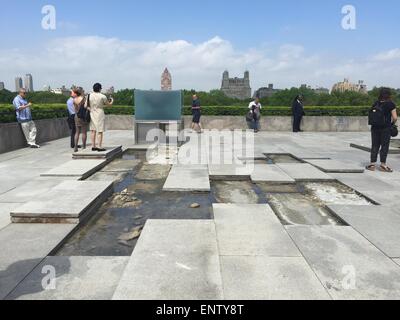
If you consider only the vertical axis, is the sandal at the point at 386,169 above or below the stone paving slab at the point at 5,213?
above

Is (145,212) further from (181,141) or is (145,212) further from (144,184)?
(181,141)

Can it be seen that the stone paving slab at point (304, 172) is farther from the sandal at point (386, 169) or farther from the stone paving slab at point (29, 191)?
the stone paving slab at point (29, 191)

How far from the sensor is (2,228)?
168 inches

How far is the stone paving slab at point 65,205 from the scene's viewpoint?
4.45m

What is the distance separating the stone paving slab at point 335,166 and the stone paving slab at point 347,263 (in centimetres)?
379

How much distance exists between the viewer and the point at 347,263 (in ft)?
11.4

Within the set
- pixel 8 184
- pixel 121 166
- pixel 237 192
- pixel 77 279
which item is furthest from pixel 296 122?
pixel 77 279

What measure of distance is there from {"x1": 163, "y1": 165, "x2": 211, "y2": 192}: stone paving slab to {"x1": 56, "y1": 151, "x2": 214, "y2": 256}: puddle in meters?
0.16

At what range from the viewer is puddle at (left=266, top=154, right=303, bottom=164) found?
9.54m

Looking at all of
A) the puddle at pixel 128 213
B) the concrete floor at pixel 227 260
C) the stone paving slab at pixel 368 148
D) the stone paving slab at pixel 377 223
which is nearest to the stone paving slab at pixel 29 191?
the concrete floor at pixel 227 260

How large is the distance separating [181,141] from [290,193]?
25.1 ft

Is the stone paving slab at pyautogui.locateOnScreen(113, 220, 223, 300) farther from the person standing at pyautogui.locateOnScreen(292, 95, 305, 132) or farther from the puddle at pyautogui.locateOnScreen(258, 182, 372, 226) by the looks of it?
the person standing at pyautogui.locateOnScreen(292, 95, 305, 132)

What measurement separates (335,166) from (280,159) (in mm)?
1808
